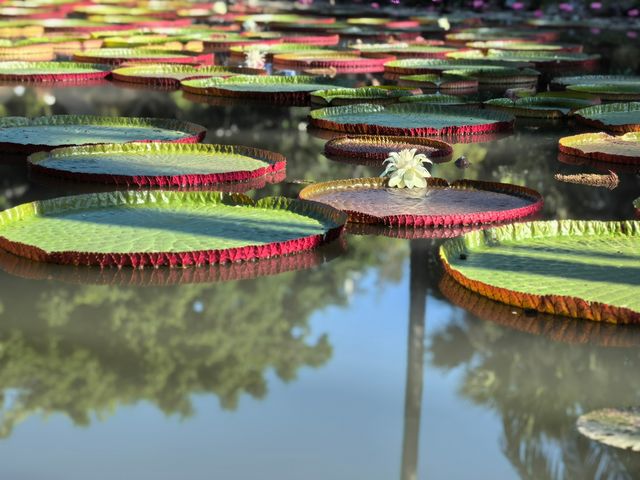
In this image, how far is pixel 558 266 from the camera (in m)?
5.68

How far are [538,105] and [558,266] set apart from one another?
702 centimetres

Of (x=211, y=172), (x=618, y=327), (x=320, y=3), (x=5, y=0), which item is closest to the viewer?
(x=618, y=327)

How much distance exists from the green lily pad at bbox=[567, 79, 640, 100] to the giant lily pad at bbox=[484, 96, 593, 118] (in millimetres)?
766

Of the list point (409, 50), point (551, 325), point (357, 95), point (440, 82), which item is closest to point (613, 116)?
point (357, 95)

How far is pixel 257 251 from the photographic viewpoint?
238 inches

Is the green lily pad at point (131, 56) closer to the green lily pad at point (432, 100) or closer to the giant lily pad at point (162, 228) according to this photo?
the green lily pad at point (432, 100)

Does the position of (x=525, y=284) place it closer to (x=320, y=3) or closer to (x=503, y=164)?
(x=503, y=164)

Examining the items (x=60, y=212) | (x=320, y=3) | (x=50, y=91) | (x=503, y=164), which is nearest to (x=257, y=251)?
(x=60, y=212)

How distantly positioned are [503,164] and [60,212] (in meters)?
3.77

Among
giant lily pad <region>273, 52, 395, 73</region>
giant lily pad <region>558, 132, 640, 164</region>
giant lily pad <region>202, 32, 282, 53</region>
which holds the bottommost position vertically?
giant lily pad <region>202, 32, 282, 53</region>

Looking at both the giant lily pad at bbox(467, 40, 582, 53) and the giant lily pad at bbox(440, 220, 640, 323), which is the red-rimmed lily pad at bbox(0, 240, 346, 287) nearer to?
the giant lily pad at bbox(440, 220, 640, 323)

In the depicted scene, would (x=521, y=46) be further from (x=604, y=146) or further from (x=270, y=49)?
(x=604, y=146)

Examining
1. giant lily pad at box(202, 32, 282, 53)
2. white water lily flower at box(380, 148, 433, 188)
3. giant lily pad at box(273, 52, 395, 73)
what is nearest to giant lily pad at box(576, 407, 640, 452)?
white water lily flower at box(380, 148, 433, 188)

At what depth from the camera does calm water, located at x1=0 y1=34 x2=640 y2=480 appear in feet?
12.8
